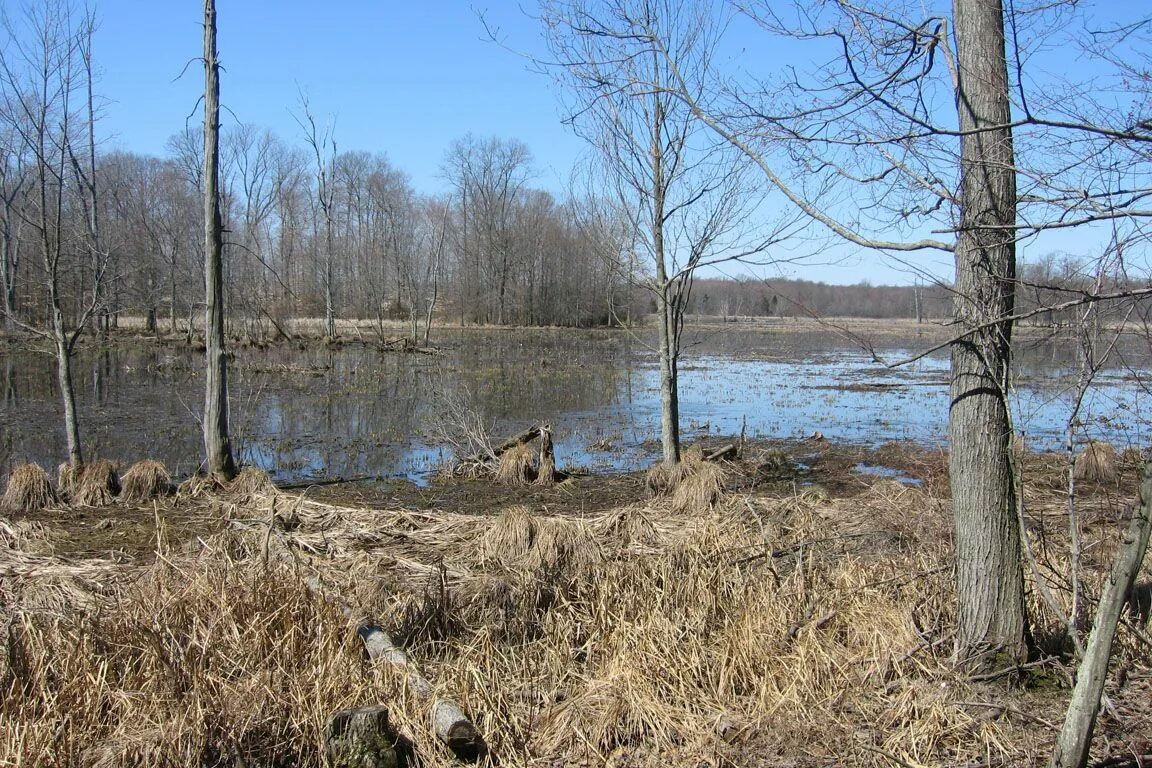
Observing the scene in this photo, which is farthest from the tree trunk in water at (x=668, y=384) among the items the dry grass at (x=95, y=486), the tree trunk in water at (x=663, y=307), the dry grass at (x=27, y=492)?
the dry grass at (x=27, y=492)

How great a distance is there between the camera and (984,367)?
4.23 meters

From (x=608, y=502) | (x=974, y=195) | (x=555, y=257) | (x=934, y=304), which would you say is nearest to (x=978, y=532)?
(x=934, y=304)

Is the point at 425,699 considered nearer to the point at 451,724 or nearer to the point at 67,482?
the point at 451,724

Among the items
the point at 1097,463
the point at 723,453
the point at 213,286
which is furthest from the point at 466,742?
the point at 1097,463

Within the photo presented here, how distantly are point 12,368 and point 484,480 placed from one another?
22210 millimetres

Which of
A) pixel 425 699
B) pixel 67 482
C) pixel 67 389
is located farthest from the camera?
pixel 67 389

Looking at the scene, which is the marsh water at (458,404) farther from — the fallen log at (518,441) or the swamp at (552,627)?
the swamp at (552,627)

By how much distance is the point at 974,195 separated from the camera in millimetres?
4188

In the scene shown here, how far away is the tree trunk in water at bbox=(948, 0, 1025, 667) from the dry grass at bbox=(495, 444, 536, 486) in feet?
25.6

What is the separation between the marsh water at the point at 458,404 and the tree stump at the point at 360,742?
9.95ft

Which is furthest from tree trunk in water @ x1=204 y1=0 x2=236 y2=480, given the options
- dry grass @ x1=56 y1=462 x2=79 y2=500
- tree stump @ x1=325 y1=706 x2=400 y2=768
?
tree stump @ x1=325 y1=706 x2=400 y2=768

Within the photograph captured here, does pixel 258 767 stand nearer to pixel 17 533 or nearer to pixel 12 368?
pixel 17 533

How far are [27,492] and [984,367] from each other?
980 cm

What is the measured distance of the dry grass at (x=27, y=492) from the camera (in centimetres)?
941
